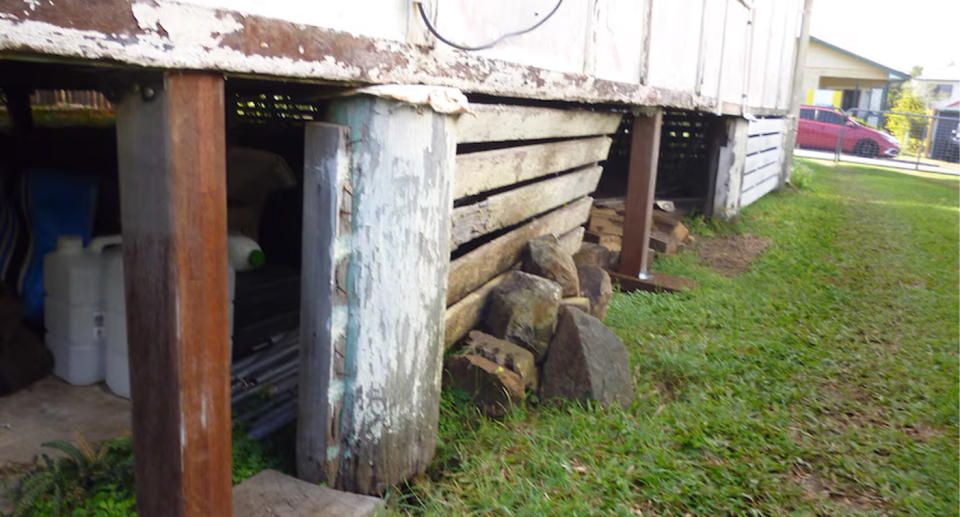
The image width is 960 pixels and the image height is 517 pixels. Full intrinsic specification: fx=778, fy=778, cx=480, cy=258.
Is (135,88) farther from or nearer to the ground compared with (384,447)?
farther from the ground

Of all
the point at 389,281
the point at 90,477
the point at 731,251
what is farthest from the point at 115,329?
the point at 731,251

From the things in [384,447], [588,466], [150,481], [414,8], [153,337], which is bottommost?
[588,466]

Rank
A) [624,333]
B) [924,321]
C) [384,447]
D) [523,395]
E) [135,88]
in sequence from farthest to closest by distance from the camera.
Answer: [924,321], [624,333], [523,395], [384,447], [135,88]

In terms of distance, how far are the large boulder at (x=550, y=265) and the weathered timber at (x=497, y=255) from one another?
94mm

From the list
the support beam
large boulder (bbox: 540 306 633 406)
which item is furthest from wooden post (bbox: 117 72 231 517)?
the support beam

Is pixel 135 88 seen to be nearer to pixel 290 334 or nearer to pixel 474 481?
pixel 474 481

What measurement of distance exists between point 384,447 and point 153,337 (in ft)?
3.72

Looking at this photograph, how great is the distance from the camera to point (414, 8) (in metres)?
2.75

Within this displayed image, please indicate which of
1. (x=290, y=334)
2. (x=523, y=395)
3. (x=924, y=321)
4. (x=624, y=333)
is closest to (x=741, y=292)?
(x=924, y=321)

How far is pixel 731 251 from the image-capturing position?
816 cm

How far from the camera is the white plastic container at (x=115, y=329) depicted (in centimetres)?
344

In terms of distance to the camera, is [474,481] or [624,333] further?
[624,333]

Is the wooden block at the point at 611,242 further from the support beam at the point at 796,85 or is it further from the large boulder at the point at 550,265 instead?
the support beam at the point at 796,85

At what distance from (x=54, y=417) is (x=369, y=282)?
5.06ft
